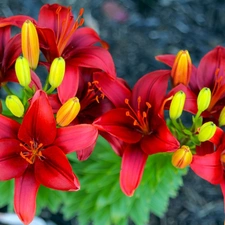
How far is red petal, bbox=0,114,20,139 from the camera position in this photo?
1048mm

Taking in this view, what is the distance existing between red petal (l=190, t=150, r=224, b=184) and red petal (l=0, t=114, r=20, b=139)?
0.41 meters

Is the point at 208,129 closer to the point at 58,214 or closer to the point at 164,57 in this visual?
the point at 164,57

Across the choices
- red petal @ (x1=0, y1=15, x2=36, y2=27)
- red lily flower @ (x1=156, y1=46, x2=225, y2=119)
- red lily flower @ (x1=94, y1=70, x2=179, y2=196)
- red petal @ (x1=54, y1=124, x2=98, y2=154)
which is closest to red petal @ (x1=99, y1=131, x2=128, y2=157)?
red lily flower @ (x1=94, y1=70, x2=179, y2=196)

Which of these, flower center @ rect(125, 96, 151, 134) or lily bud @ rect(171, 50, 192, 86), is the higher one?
lily bud @ rect(171, 50, 192, 86)

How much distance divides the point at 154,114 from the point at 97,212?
25.1 inches

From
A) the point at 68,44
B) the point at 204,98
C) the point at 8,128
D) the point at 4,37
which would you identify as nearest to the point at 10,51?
the point at 4,37

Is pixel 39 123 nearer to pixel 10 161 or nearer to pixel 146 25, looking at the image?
pixel 10 161

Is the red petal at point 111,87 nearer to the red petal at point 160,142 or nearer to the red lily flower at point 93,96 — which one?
the red lily flower at point 93,96

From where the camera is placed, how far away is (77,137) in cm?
103

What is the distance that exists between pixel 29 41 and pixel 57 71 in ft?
0.32

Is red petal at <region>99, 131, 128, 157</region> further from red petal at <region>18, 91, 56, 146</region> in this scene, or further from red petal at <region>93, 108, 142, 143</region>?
red petal at <region>18, 91, 56, 146</region>

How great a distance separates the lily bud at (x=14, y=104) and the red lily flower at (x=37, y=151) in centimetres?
3

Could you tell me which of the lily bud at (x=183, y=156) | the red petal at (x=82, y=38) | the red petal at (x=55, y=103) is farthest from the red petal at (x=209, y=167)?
the red petal at (x=82, y=38)

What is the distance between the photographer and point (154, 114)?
116 centimetres
